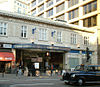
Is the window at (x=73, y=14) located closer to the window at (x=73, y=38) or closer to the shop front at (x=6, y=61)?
the window at (x=73, y=38)

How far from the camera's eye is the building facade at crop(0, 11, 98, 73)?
82.2 ft

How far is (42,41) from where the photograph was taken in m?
28.9

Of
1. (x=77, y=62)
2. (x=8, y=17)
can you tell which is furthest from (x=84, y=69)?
(x=77, y=62)

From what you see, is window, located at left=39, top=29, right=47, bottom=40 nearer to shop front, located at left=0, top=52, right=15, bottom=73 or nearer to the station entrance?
the station entrance

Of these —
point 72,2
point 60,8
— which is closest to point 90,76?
point 72,2

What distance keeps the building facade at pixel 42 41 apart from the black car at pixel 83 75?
976cm

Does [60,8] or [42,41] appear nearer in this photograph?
[42,41]

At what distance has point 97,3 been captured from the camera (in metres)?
40.9

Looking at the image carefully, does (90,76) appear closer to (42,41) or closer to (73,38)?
(42,41)

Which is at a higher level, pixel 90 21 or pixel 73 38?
pixel 90 21

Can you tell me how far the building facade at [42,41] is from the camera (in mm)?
25047

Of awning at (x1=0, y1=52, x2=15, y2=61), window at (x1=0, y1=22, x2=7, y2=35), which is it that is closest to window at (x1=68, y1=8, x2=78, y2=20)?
window at (x1=0, y1=22, x2=7, y2=35)

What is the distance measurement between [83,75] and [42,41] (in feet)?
51.1

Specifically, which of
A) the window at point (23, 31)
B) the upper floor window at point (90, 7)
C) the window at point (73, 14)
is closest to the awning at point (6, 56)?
the window at point (23, 31)
